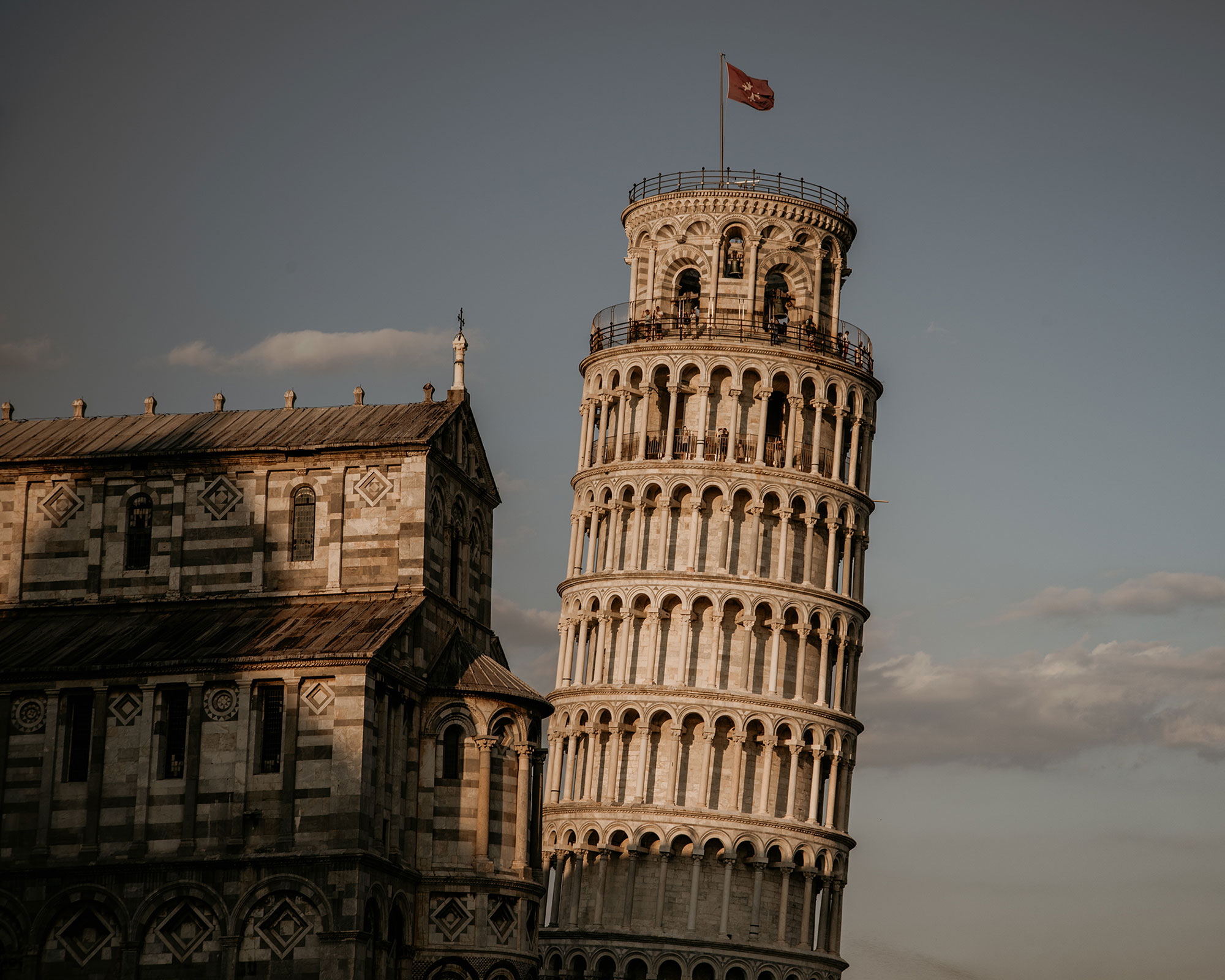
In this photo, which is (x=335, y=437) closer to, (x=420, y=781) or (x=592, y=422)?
(x=420, y=781)

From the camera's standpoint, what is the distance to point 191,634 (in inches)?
3371

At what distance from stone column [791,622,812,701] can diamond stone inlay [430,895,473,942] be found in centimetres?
4061

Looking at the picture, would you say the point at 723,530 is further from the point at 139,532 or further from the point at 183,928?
the point at 183,928

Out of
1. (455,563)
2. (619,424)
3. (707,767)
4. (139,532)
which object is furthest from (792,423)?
(139,532)

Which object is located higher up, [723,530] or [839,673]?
[723,530]

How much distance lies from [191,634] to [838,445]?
158 ft

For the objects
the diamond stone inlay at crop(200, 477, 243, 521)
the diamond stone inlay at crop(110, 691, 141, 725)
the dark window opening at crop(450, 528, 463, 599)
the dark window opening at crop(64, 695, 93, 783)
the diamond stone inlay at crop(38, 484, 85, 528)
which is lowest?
the dark window opening at crop(64, 695, 93, 783)

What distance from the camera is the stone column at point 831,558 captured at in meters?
125

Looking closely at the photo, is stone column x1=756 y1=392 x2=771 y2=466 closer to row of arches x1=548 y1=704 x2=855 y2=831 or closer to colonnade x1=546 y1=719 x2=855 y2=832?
row of arches x1=548 y1=704 x2=855 y2=831

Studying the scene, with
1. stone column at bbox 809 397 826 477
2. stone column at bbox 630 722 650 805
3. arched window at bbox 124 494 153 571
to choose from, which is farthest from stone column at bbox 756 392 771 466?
arched window at bbox 124 494 153 571

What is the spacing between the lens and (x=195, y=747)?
82.1m

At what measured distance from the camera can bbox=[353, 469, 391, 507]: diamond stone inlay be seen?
87812mm

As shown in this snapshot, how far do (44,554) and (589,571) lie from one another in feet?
135

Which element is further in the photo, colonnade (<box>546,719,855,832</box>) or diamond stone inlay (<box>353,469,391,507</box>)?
colonnade (<box>546,719,855,832</box>)
